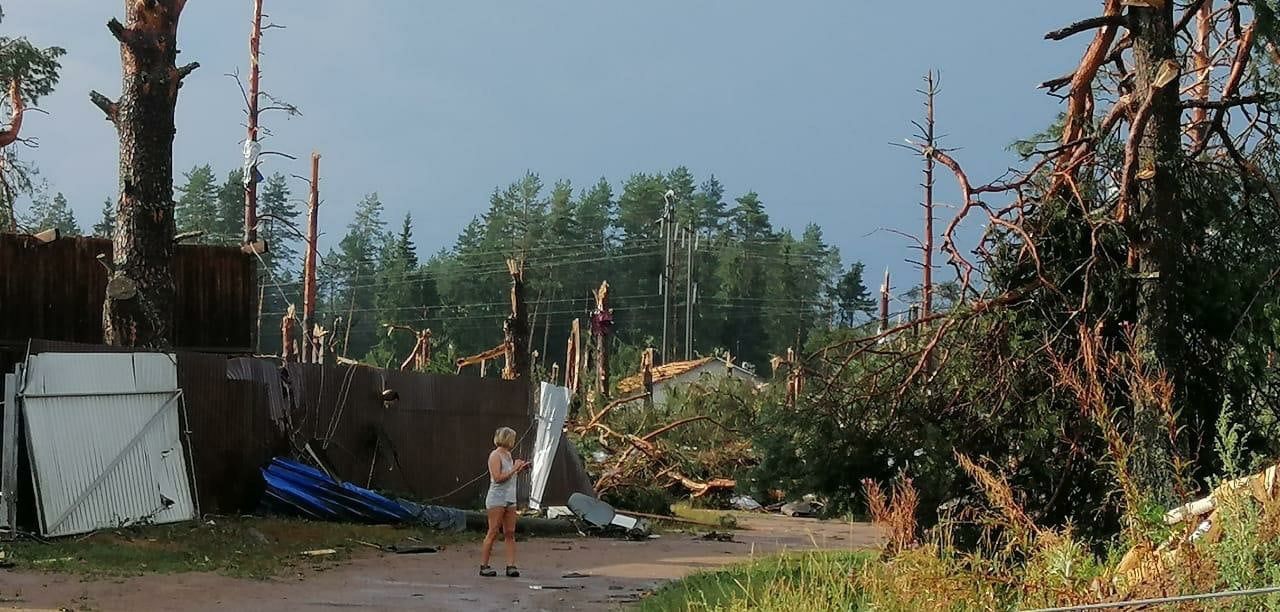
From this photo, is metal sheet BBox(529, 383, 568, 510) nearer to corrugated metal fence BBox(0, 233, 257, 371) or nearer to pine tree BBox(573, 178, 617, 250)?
corrugated metal fence BBox(0, 233, 257, 371)

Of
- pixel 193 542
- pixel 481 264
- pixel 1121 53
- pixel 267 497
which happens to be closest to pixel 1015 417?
pixel 1121 53

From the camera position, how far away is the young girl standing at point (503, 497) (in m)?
12.2

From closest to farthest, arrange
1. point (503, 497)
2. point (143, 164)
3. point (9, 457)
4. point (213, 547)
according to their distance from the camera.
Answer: point (503, 497), point (9, 457), point (213, 547), point (143, 164)

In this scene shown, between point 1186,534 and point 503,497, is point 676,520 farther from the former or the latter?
point 1186,534

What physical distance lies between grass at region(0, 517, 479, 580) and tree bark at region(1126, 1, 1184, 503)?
296 inches

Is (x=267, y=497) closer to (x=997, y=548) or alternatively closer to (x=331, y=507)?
(x=331, y=507)

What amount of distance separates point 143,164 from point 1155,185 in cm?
1150

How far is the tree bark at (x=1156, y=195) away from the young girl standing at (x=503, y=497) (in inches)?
213

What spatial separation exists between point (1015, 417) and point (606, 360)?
25883mm

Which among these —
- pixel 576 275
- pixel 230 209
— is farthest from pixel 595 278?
pixel 230 209

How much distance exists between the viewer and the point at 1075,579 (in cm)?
677

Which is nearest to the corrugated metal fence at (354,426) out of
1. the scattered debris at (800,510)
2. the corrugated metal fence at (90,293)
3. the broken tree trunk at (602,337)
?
Answer: the corrugated metal fence at (90,293)

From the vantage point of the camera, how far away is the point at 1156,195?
10.2 metres

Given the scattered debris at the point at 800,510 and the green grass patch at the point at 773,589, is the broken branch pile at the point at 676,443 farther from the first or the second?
the green grass patch at the point at 773,589
